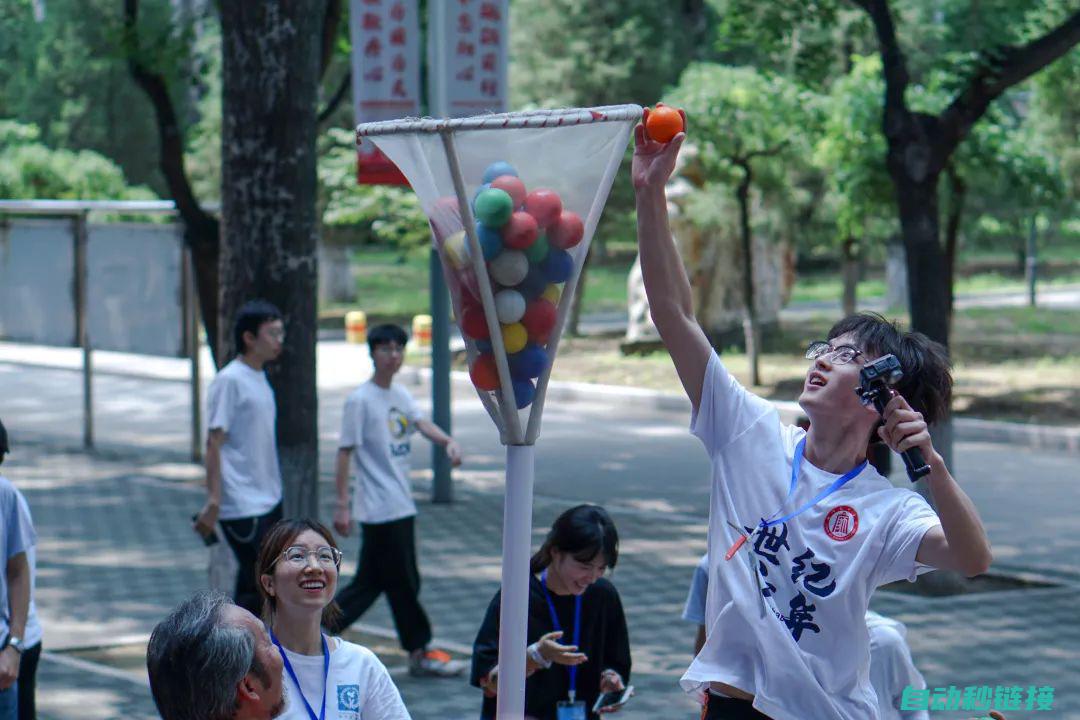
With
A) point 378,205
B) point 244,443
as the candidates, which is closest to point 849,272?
point 378,205

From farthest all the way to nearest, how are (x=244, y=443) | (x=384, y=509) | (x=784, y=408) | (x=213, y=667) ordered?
(x=784, y=408), (x=384, y=509), (x=244, y=443), (x=213, y=667)

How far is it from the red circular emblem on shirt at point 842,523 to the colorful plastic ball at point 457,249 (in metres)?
0.97

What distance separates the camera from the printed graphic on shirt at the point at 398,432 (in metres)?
7.93

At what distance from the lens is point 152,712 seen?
23.1 ft

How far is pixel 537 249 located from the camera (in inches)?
138

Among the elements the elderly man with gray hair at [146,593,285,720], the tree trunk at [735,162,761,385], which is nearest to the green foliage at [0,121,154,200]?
the tree trunk at [735,162,761,385]

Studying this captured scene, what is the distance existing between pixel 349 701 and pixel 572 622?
1.15 metres

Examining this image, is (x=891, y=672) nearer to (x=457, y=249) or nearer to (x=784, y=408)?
(x=457, y=249)

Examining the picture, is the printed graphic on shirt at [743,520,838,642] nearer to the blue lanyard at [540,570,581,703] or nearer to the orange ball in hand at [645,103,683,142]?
the orange ball in hand at [645,103,683,142]

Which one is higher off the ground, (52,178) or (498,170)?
(498,170)

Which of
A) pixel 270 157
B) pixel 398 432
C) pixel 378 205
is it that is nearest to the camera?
pixel 270 157

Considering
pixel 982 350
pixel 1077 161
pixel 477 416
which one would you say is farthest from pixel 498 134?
pixel 1077 161

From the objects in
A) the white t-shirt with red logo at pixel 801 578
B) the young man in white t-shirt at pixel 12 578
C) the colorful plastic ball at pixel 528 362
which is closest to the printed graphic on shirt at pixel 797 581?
the white t-shirt with red logo at pixel 801 578

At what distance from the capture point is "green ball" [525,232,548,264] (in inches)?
138
